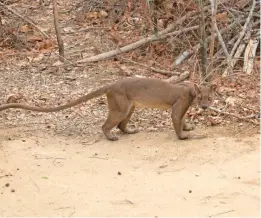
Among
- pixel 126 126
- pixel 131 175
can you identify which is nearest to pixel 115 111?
pixel 126 126

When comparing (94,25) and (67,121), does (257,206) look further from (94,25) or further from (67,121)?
(94,25)

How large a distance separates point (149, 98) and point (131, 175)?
119 centimetres

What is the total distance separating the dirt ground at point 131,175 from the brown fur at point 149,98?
200mm

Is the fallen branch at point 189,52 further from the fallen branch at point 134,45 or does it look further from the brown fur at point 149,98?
the brown fur at point 149,98

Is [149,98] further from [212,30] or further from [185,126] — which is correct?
[212,30]

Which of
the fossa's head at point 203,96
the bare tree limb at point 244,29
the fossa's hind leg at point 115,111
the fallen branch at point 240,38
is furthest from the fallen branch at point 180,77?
the fossa's hind leg at point 115,111

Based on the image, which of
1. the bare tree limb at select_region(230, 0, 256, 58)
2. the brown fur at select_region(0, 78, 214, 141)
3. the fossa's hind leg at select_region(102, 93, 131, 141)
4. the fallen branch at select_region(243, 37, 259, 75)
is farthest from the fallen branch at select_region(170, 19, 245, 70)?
the fossa's hind leg at select_region(102, 93, 131, 141)

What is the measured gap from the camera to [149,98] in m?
6.50

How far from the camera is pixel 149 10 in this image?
29.2 feet

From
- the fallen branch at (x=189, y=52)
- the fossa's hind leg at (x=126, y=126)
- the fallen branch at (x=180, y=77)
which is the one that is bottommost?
the fossa's hind leg at (x=126, y=126)

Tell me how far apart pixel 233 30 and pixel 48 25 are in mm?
3541

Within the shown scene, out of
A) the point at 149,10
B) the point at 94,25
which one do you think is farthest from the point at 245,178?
the point at 94,25

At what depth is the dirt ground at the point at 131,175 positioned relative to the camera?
4949mm

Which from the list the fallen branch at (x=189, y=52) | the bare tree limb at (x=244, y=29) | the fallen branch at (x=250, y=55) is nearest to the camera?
the fallen branch at (x=250, y=55)
